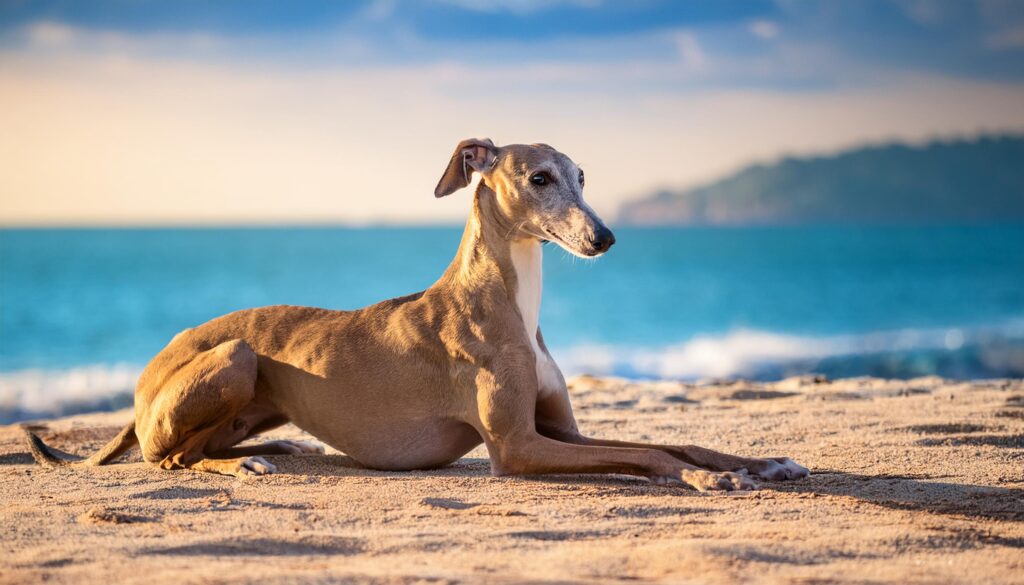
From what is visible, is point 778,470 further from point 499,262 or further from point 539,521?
point 499,262

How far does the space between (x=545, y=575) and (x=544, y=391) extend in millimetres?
2088

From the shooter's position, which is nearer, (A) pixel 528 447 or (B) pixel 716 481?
(B) pixel 716 481

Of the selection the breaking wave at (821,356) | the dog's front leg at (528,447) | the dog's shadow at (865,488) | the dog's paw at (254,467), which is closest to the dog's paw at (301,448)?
the dog's shadow at (865,488)

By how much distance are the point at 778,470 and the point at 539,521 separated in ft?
5.01

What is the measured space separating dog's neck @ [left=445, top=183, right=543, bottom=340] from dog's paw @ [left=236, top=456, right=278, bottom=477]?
139 cm

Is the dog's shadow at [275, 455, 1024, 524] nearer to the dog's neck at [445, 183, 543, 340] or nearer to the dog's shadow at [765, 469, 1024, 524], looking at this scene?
the dog's shadow at [765, 469, 1024, 524]

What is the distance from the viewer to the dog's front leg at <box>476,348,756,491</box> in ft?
18.0

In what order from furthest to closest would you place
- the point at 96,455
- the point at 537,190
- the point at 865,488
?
the point at 96,455 → the point at 537,190 → the point at 865,488

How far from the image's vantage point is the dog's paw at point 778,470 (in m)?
5.63

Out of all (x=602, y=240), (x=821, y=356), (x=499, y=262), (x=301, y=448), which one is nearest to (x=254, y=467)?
(x=301, y=448)

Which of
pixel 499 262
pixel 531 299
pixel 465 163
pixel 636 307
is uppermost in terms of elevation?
pixel 636 307

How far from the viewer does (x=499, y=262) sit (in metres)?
5.93

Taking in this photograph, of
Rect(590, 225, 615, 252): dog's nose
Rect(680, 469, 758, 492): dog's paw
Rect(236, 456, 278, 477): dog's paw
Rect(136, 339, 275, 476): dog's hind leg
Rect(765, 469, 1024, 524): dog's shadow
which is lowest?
Rect(765, 469, 1024, 524): dog's shadow

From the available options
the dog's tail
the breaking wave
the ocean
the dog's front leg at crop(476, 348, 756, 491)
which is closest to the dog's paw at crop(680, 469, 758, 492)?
the dog's front leg at crop(476, 348, 756, 491)
